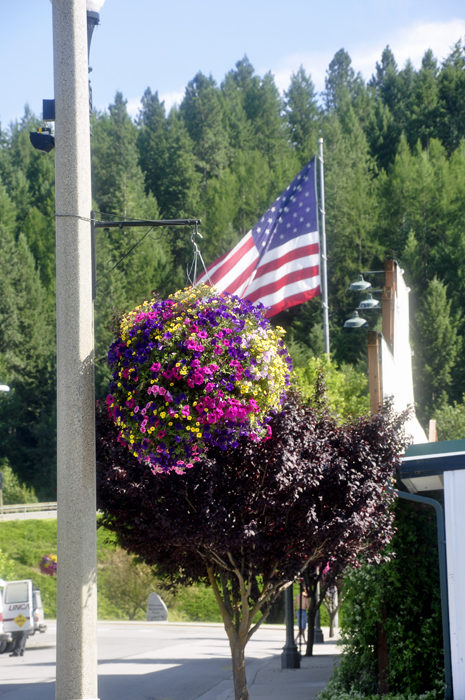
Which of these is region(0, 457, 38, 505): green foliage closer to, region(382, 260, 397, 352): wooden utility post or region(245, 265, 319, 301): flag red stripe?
region(245, 265, 319, 301): flag red stripe

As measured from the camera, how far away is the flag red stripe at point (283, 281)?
17.4 meters

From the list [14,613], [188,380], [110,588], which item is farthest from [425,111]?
[188,380]

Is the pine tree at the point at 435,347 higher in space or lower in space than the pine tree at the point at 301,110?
lower

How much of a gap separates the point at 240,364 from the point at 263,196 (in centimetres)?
6886

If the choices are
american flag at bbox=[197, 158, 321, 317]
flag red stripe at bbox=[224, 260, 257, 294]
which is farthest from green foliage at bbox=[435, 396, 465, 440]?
flag red stripe at bbox=[224, 260, 257, 294]

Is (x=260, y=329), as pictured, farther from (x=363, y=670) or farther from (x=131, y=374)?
(x=363, y=670)

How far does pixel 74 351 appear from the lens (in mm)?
4906

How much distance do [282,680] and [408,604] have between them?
5.41m

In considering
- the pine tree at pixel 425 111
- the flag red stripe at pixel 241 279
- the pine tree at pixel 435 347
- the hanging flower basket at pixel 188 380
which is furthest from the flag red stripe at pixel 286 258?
the pine tree at pixel 425 111

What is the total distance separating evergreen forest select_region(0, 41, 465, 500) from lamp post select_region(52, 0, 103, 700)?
47179 millimetres

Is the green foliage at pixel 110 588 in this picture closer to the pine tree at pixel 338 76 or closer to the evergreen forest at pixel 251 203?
the evergreen forest at pixel 251 203

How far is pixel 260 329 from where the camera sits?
5.92 meters

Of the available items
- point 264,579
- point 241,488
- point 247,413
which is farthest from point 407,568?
point 247,413

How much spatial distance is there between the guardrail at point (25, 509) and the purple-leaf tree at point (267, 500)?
43.7 m
